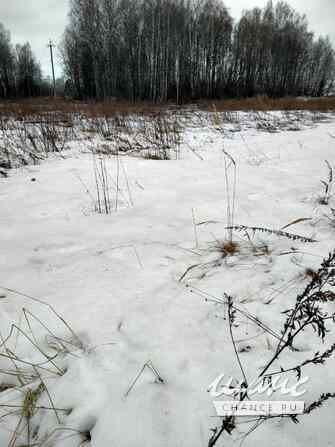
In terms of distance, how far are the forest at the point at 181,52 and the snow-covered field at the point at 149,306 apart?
19299mm

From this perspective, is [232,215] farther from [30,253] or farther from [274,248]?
[30,253]

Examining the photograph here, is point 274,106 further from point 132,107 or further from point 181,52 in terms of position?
point 181,52

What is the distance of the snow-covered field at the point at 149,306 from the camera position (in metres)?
0.57

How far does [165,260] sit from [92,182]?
1.48 metres

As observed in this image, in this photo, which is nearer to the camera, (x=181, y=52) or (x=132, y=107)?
(x=132, y=107)

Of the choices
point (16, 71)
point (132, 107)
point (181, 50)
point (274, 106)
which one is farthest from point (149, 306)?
point (16, 71)

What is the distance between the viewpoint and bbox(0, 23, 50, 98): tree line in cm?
3347

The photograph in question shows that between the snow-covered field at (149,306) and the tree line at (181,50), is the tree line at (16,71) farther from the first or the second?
the snow-covered field at (149,306)

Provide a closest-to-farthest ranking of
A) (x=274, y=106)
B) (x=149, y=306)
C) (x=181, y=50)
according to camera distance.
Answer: (x=149, y=306), (x=274, y=106), (x=181, y=50)

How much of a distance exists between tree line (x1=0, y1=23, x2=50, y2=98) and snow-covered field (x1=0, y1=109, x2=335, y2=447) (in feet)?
129

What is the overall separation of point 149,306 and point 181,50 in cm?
2608

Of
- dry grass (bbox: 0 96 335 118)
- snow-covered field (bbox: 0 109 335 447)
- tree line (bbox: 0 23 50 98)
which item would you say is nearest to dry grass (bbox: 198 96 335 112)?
dry grass (bbox: 0 96 335 118)

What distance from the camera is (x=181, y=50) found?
21391mm

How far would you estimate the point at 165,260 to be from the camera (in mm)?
1168
